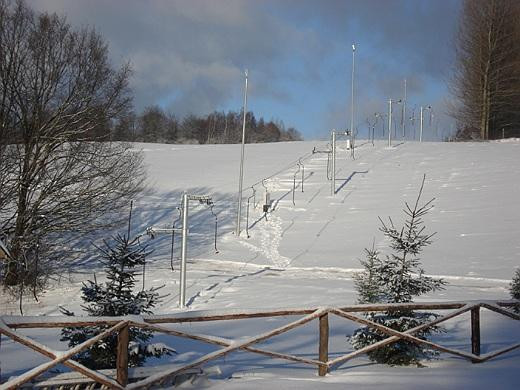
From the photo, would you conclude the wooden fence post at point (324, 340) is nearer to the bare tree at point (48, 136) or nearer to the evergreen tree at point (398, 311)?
the evergreen tree at point (398, 311)

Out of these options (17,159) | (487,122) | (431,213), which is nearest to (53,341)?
(17,159)

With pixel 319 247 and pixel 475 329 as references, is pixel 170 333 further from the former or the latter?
pixel 319 247

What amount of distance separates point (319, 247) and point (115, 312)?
19.9 metres

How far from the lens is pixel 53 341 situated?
1002 cm

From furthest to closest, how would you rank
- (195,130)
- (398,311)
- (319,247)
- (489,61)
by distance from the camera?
1. (195,130)
2. (489,61)
3. (319,247)
4. (398,311)

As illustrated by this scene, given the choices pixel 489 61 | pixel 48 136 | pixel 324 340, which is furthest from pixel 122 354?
pixel 489 61

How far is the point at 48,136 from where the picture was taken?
18266 millimetres

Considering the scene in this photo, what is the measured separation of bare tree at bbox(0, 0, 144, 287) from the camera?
17.7 meters

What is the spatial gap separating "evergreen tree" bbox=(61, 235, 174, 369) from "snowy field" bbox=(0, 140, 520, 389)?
28.9 inches

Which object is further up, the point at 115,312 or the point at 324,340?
the point at 115,312

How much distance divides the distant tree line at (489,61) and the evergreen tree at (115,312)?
60754mm

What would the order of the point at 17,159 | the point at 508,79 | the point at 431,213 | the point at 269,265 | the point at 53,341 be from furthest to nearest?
1. the point at 508,79
2. the point at 431,213
3. the point at 269,265
4. the point at 17,159
5. the point at 53,341

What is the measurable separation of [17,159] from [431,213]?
69.6 ft

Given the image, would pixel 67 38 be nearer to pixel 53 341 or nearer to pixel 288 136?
pixel 53 341
